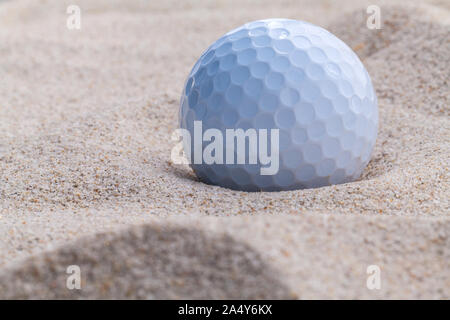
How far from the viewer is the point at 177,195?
2682 mm

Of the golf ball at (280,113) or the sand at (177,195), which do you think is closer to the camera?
the sand at (177,195)

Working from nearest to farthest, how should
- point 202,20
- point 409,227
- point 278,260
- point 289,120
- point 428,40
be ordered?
1. point 278,260
2. point 409,227
3. point 289,120
4. point 428,40
5. point 202,20

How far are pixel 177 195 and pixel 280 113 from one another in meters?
0.65

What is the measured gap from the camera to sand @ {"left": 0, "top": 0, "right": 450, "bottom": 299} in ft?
6.10

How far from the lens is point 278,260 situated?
71.4 inches

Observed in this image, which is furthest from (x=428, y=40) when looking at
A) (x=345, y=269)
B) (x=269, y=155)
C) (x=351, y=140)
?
(x=345, y=269)

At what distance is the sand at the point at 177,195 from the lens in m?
1.86

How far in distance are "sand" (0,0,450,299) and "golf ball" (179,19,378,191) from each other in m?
0.13

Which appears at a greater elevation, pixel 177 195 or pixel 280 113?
pixel 280 113

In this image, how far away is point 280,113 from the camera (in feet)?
8.55

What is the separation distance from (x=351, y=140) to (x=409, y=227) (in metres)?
0.71

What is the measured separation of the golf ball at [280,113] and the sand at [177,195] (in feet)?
→ 0.42

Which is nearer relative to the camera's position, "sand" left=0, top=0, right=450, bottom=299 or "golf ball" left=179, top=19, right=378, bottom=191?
"sand" left=0, top=0, right=450, bottom=299

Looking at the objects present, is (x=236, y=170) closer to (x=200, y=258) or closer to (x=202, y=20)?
(x=200, y=258)
